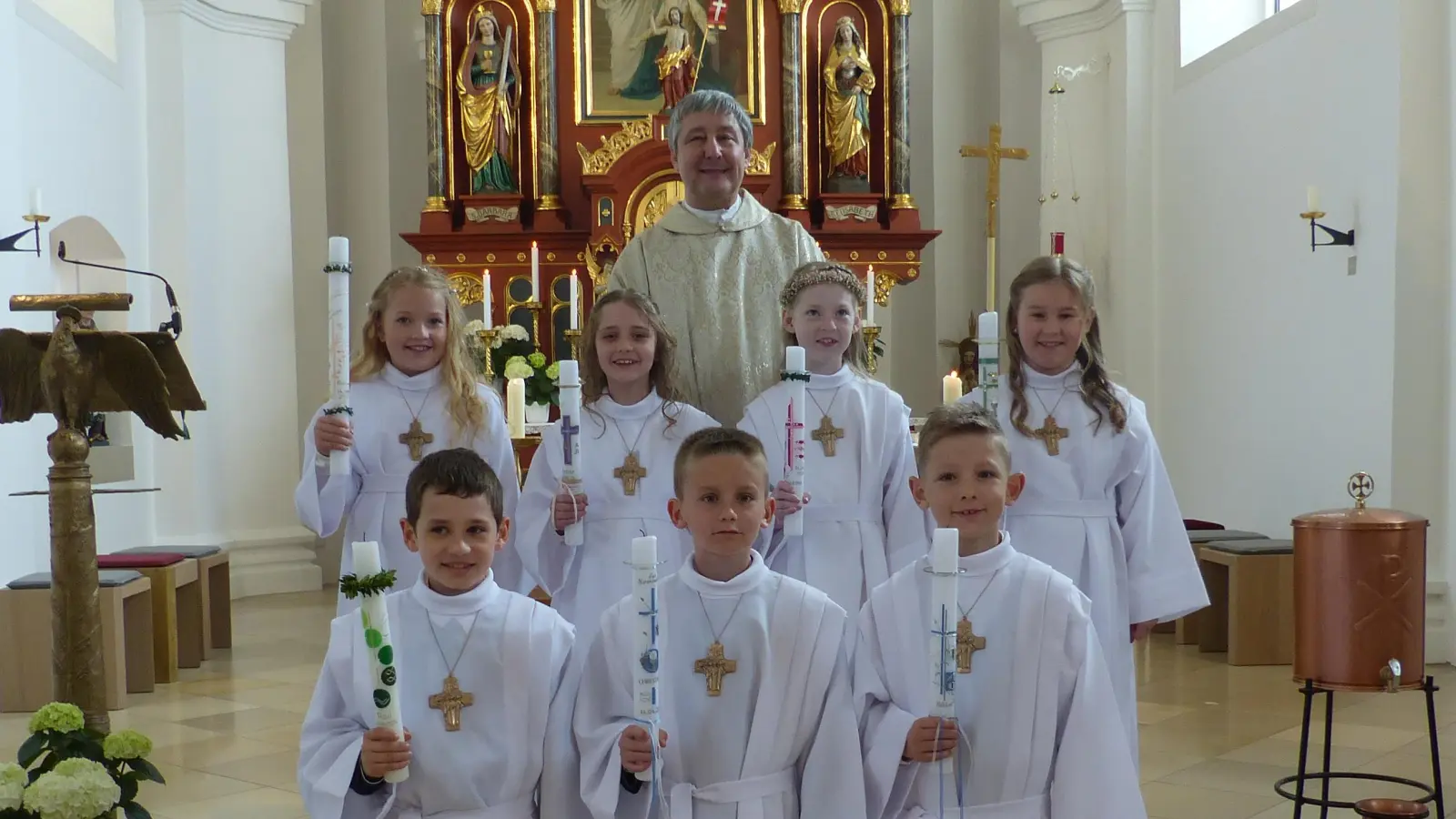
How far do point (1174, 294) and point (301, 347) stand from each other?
608 cm

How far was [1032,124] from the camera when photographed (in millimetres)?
10836

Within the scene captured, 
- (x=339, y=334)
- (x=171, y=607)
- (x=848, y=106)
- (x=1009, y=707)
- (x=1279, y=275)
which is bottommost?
(x=171, y=607)

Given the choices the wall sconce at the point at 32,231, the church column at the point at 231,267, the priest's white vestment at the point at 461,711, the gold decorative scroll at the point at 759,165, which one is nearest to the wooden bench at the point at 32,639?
the wall sconce at the point at 32,231

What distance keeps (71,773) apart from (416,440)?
1233mm

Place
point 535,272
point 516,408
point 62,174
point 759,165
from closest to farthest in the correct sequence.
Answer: point 516,408 < point 62,174 < point 535,272 < point 759,165

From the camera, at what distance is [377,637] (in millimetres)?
2543

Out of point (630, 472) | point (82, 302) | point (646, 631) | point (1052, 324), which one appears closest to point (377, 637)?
point (646, 631)

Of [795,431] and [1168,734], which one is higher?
[795,431]

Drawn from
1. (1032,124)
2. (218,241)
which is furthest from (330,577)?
(1032,124)

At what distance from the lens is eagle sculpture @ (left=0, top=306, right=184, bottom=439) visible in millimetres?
3852

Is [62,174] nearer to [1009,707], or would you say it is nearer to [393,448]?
[393,448]

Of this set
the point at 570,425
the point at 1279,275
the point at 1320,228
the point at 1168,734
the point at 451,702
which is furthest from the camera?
the point at 1279,275

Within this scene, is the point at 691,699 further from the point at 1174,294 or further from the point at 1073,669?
the point at 1174,294

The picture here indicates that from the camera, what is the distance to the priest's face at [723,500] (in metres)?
3.05
